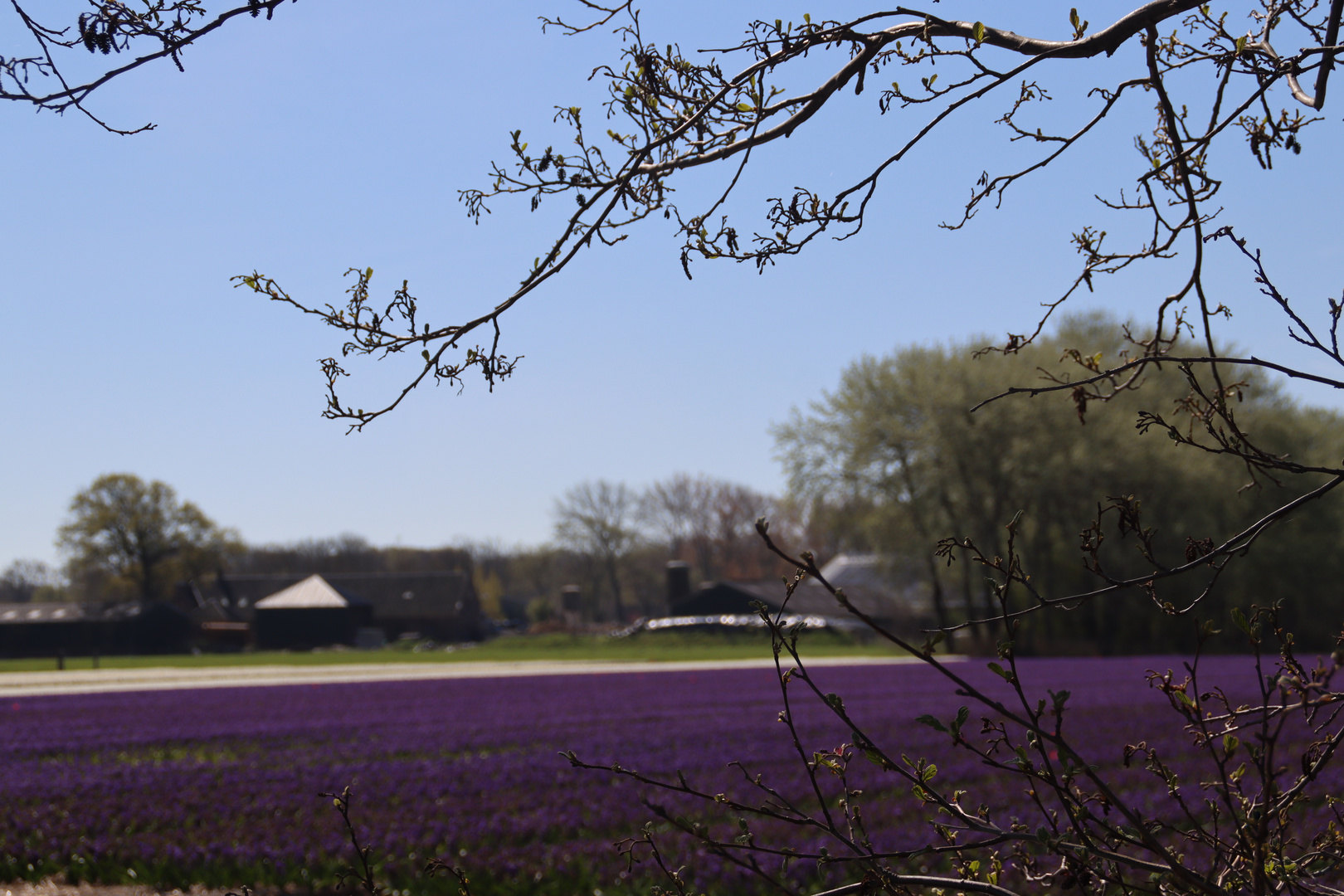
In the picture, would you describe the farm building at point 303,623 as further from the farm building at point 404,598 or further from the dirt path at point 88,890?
the dirt path at point 88,890

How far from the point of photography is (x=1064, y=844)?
5.08 feet

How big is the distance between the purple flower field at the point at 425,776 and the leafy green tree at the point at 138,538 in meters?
54.4

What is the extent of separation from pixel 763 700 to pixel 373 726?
705 centimetres

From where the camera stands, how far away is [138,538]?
70.4 metres

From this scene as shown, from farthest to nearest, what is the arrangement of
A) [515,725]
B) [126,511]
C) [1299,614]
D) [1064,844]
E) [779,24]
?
1. [126,511]
2. [1299,614]
3. [515,725]
4. [779,24]
5. [1064,844]

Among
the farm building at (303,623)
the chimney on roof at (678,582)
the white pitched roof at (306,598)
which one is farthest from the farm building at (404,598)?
the chimney on roof at (678,582)

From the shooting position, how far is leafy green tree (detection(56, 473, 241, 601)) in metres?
68.8

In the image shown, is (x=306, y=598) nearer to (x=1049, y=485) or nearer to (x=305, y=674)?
(x=305, y=674)

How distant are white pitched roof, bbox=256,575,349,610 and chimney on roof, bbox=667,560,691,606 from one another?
1975 cm

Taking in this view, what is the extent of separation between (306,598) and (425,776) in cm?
6134

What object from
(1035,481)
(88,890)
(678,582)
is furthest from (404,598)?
(88,890)

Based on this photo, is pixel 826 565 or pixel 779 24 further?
pixel 826 565

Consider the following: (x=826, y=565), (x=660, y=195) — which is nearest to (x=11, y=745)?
(x=660, y=195)

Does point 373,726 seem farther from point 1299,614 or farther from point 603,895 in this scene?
point 1299,614
